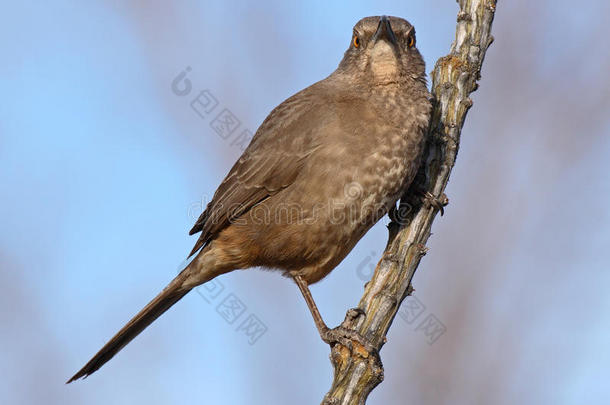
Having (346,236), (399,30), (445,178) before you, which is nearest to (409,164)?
(445,178)

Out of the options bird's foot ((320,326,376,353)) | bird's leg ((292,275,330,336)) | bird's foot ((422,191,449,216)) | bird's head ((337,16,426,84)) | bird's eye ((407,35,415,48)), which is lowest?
bird's foot ((320,326,376,353))

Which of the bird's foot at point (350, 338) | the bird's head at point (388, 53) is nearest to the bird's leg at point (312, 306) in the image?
the bird's foot at point (350, 338)

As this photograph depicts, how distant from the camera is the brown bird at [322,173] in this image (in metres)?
4.43

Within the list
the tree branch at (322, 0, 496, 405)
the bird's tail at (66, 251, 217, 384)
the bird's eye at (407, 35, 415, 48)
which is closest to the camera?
the tree branch at (322, 0, 496, 405)

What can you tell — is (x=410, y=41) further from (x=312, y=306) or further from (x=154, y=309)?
(x=154, y=309)

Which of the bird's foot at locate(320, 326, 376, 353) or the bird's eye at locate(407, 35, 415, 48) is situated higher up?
the bird's eye at locate(407, 35, 415, 48)

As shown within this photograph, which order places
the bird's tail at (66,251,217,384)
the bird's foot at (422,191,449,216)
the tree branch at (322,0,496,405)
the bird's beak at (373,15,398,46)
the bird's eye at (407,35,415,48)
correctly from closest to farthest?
the tree branch at (322,0,496,405), the bird's foot at (422,191,449,216), the bird's beak at (373,15,398,46), the bird's eye at (407,35,415,48), the bird's tail at (66,251,217,384)

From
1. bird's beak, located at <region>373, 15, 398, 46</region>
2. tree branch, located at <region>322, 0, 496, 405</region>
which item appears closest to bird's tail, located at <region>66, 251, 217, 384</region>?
tree branch, located at <region>322, 0, 496, 405</region>

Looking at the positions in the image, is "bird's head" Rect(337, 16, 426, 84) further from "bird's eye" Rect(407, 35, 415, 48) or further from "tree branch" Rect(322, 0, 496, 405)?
"tree branch" Rect(322, 0, 496, 405)

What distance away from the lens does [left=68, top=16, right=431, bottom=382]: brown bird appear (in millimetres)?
4426

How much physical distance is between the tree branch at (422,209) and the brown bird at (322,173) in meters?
0.13

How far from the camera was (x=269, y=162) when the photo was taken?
4844mm

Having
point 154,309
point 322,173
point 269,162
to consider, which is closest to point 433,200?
point 322,173

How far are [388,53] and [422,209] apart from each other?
102 cm
